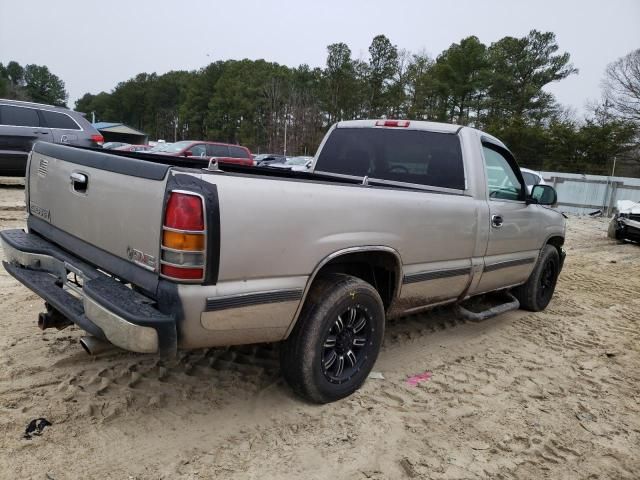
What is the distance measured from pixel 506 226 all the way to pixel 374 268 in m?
1.55

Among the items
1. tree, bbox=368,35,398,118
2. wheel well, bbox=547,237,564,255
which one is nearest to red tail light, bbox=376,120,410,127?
wheel well, bbox=547,237,564,255

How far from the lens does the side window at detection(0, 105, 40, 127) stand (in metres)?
9.77

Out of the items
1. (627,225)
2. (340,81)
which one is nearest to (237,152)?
(627,225)

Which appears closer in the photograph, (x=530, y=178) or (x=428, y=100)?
(x=530, y=178)

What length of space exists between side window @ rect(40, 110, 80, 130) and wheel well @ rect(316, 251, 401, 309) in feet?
31.3

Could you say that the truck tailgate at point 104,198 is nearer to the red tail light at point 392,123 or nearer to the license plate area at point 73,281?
the license plate area at point 73,281

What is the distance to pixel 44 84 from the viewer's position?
340ft

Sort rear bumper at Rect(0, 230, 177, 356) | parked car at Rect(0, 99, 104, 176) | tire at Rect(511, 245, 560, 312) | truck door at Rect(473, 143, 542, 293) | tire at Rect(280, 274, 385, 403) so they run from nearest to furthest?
rear bumper at Rect(0, 230, 177, 356), tire at Rect(280, 274, 385, 403), truck door at Rect(473, 143, 542, 293), tire at Rect(511, 245, 560, 312), parked car at Rect(0, 99, 104, 176)

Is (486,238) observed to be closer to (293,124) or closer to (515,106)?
(515,106)

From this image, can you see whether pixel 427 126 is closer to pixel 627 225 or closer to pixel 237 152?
pixel 627 225

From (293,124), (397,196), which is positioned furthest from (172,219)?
(293,124)

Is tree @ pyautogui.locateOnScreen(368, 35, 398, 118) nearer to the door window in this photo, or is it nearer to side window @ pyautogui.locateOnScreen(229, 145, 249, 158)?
side window @ pyautogui.locateOnScreen(229, 145, 249, 158)

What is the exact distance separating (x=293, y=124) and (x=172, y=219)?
5809 centimetres

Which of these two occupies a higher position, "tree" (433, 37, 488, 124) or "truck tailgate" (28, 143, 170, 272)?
"tree" (433, 37, 488, 124)
